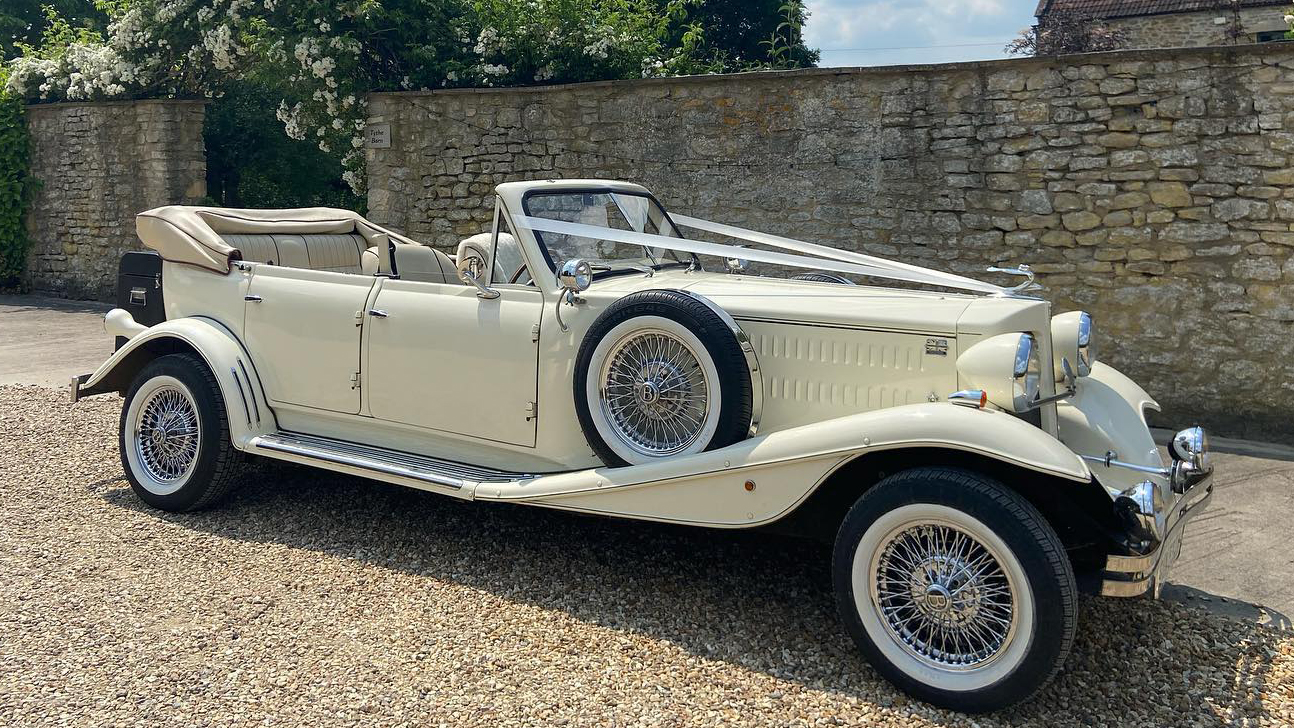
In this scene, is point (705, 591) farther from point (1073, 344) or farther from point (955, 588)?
point (1073, 344)

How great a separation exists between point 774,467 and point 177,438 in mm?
3182

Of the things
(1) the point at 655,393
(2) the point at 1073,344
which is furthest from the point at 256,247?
(2) the point at 1073,344

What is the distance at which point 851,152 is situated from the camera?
7.83 metres

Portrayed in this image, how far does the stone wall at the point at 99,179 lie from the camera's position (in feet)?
42.7

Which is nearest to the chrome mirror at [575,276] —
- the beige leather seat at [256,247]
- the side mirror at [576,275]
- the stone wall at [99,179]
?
the side mirror at [576,275]

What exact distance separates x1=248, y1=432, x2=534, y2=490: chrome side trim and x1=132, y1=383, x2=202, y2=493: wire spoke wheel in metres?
0.42

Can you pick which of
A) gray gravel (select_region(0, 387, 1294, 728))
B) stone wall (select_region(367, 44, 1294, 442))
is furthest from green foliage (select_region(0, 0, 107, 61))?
gray gravel (select_region(0, 387, 1294, 728))

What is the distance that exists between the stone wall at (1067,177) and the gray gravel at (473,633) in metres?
3.64

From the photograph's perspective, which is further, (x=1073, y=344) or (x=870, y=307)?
(x=1073, y=344)

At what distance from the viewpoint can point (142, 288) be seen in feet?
18.3

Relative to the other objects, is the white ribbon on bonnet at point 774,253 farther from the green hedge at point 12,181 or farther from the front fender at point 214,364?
the green hedge at point 12,181

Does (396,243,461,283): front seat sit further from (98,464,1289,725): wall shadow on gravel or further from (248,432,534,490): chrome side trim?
(98,464,1289,725): wall shadow on gravel

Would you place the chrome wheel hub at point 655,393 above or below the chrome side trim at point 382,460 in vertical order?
above

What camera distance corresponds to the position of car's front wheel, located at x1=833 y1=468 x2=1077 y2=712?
2.98 m
